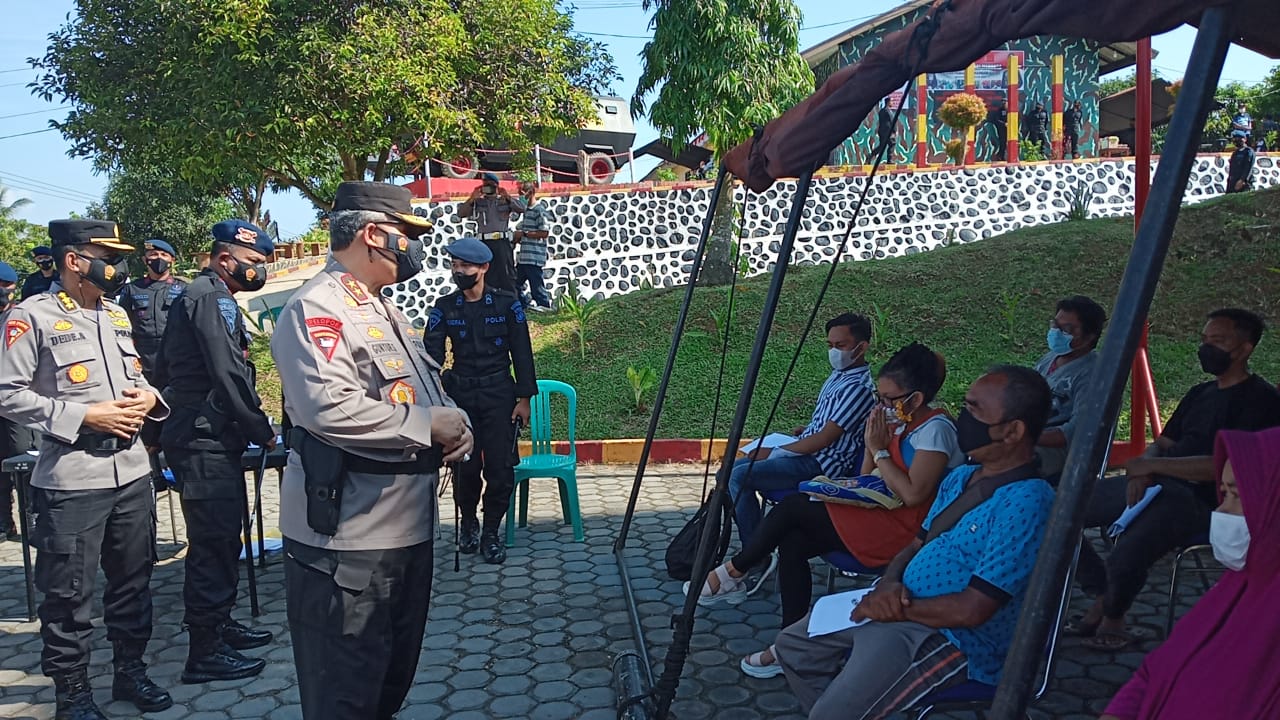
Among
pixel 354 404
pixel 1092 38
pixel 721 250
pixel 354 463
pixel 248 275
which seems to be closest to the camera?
pixel 1092 38

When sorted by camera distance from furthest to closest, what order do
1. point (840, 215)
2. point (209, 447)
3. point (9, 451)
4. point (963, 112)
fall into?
point (963, 112)
point (840, 215)
point (9, 451)
point (209, 447)

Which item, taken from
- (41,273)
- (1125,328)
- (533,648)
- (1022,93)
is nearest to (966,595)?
(1125,328)

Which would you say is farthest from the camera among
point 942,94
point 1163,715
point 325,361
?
point 942,94

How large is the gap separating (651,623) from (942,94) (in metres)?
17.4

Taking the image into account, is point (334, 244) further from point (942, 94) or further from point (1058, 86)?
point (1058, 86)

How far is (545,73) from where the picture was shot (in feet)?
42.5

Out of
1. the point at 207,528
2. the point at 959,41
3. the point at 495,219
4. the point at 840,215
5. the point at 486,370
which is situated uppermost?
the point at 840,215

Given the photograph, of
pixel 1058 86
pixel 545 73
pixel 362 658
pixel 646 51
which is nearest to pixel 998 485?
pixel 362 658

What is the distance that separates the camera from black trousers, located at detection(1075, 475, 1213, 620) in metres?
3.56

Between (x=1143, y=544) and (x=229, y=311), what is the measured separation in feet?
13.4

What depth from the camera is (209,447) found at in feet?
12.5

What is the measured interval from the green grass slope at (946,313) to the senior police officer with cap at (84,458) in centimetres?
514

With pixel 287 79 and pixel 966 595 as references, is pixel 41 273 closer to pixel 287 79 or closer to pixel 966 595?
pixel 287 79

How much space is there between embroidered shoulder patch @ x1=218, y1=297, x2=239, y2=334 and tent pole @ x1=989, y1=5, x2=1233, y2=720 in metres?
3.44
